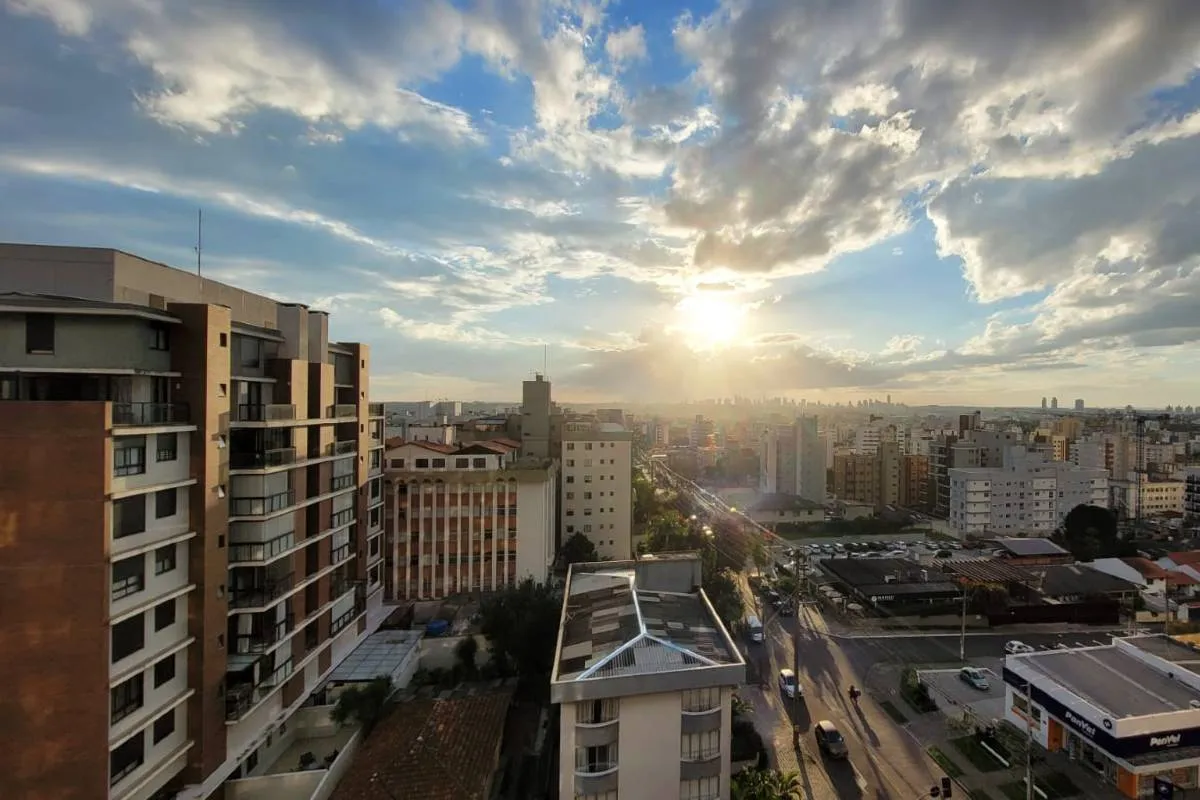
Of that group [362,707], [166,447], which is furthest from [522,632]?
[166,447]

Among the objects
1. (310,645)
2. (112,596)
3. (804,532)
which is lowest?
(804,532)

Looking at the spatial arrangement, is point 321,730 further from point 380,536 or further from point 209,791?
point 380,536

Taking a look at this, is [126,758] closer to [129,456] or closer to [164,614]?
[164,614]

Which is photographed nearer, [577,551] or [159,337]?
[159,337]

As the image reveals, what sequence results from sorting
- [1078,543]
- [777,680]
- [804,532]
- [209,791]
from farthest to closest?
[804,532], [1078,543], [777,680], [209,791]

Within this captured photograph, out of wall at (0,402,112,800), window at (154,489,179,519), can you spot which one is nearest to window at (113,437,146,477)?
wall at (0,402,112,800)

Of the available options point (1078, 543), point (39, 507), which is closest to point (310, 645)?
point (39, 507)

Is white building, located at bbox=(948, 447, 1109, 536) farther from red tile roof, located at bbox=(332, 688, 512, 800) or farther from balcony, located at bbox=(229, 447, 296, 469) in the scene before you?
balcony, located at bbox=(229, 447, 296, 469)
